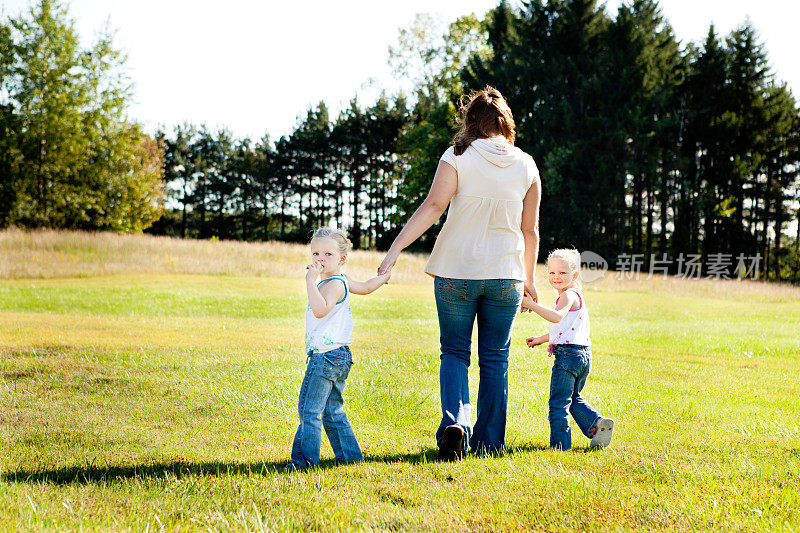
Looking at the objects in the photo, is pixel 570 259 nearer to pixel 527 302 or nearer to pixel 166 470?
pixel 527 302

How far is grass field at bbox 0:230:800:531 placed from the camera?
10.8 ft

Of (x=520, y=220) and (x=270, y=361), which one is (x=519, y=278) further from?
(x=270, y=361)

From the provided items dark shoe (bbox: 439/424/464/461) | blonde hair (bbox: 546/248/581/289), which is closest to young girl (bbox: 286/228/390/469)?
dark shoe (bbox: 439/424/464/461)


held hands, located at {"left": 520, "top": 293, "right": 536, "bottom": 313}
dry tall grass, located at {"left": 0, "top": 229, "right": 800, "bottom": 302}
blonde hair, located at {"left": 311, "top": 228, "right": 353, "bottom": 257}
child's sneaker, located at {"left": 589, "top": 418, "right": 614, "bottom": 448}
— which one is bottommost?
child's sneaker, located at {"left": 589, "top": 418, "right": 614, "bottom": 448}

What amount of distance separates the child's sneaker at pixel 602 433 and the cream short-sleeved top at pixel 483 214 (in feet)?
4.11

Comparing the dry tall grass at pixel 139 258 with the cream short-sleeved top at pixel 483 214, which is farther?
the dry tall grass at pixel 139 258

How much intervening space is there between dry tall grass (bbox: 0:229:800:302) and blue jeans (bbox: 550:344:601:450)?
17103mm

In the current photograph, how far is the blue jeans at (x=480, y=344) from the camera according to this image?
169 inches

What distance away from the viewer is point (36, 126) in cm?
2983

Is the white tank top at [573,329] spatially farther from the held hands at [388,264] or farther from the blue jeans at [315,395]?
the blue jeans at [315,395]

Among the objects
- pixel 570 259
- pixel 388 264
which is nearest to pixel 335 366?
pixel 388 264

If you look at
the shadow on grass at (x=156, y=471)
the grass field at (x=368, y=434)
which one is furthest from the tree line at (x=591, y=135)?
the shadow on grass at (x=156, y=471)

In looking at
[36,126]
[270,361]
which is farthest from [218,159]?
[270,361]

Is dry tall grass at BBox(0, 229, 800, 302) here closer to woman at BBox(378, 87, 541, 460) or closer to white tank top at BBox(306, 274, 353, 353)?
woman at BBox(378, 87, 541, 460)
